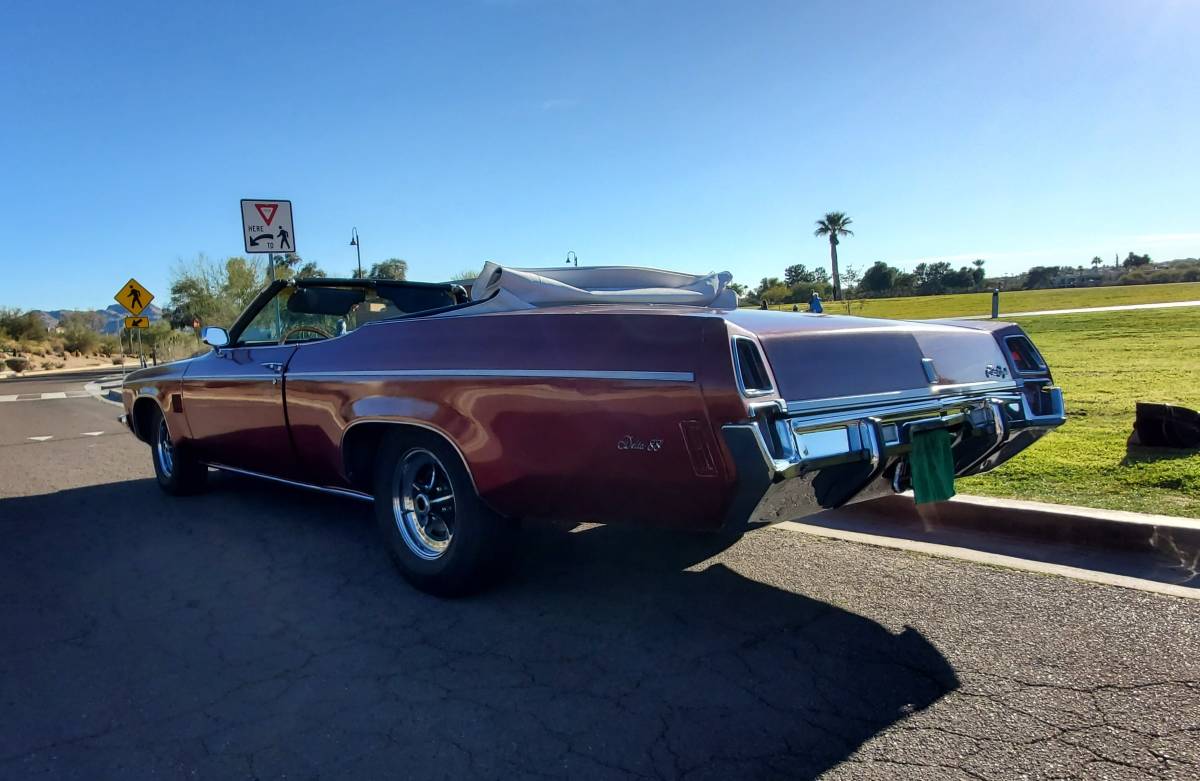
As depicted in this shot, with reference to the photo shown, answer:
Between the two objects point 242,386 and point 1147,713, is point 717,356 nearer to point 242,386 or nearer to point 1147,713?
point 1147,713

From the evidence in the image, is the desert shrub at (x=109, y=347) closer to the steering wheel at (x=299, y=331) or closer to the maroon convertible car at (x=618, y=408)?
the steering wheel at (x=299, y=331)

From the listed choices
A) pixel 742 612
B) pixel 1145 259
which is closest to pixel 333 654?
pixel 742 612

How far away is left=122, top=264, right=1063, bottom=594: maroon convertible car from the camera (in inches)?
111

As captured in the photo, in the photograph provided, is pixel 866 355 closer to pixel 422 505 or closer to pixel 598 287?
pixel 598 287

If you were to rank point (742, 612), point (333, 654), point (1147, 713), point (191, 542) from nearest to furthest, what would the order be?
1. point (1147, 713)
2. point (333, 654)
3. point (742, 612)
4. point (191, 542)

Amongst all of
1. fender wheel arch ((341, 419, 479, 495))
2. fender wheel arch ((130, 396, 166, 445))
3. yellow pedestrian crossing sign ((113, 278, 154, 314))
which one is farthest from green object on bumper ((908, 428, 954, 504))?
yellow pedestrian crossing sign ((113, 278, 154, 314))

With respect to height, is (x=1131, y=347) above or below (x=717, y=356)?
below

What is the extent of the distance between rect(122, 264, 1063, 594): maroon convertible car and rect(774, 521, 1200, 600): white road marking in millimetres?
518

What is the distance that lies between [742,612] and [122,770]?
2.35 m

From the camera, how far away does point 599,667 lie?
3.12 metres

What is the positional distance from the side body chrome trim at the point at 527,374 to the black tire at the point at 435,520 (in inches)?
11.3

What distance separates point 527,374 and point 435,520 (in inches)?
42.7

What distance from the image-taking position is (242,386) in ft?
16.7

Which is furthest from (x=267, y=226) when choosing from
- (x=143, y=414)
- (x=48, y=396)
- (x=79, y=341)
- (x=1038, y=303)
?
(x=79, y=341)
